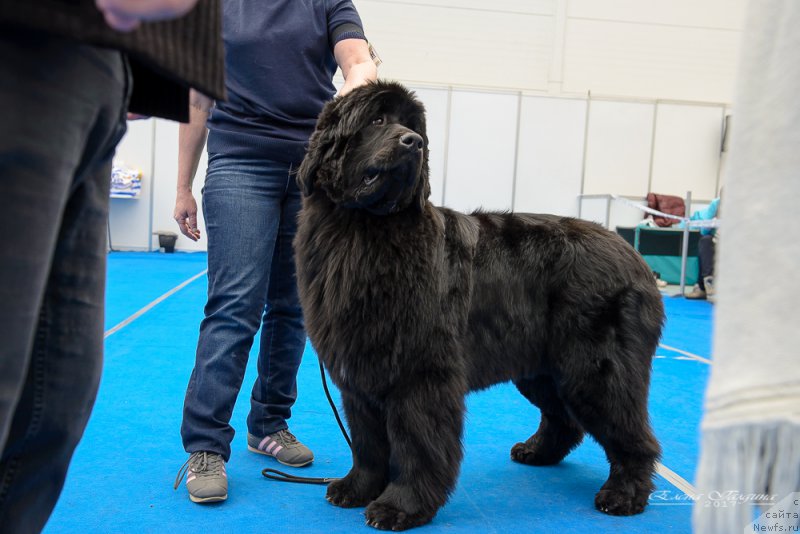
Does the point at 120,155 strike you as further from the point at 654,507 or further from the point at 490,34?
the point at 654,507

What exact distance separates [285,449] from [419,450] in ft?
2.36

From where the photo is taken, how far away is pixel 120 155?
36.9ft

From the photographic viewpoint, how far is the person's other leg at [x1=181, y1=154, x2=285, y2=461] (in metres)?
2.20

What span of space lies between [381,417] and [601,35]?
11774 millimetres

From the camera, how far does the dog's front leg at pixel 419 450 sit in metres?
1.95

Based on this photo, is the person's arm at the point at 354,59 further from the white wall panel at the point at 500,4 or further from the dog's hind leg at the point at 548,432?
the white wall panel at the point at 500,4

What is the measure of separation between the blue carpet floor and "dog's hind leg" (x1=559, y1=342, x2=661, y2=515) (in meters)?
0.11

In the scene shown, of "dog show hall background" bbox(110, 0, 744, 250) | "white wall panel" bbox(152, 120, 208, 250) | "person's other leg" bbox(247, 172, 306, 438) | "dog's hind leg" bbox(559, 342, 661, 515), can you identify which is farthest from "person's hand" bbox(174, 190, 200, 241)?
"dog show hall background" bbox(110, 0, 744, 250)

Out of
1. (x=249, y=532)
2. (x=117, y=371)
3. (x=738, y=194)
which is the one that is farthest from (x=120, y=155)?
(x=738, y=194)

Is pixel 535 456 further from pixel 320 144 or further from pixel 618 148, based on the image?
pixel 618 148

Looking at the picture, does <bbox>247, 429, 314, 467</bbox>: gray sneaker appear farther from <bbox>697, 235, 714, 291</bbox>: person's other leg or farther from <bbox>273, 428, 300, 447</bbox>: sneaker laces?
<bbox>697, 235, 714, 291</bbox>: person's other leg

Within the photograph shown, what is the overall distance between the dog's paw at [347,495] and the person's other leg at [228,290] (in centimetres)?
40

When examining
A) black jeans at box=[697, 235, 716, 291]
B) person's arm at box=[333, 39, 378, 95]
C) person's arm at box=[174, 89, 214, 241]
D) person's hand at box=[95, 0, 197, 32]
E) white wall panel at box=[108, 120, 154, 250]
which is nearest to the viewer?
person's hand at box=[95, 0, 197, 32]

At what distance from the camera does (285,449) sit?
246cm
